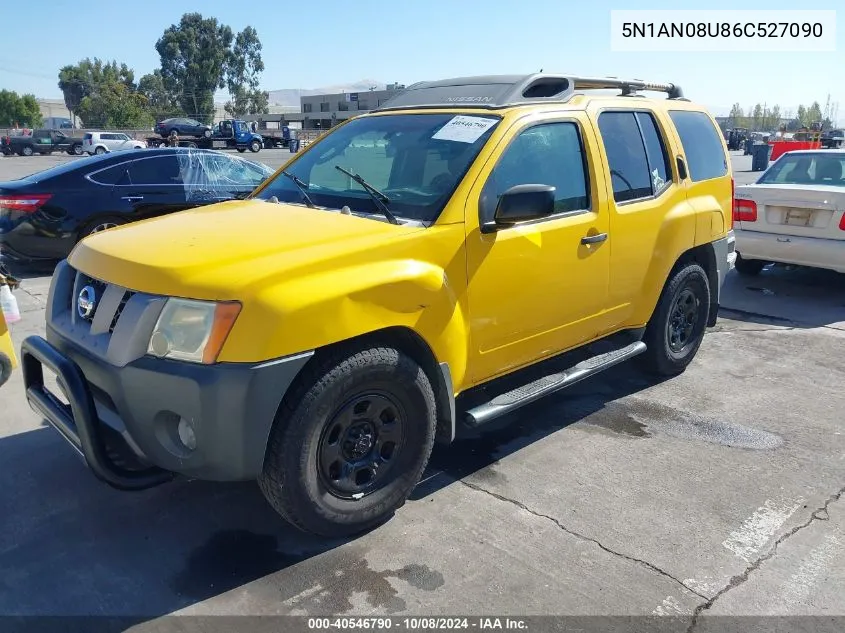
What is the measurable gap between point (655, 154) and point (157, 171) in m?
6.41

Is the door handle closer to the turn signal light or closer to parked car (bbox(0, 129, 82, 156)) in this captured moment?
the turn signal light

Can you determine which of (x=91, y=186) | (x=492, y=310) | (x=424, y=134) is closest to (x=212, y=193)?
(x=91, y=186)

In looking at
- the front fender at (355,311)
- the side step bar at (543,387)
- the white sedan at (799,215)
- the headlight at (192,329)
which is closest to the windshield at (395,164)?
the front fender at (355,311)

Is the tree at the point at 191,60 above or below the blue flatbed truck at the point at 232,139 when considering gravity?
above

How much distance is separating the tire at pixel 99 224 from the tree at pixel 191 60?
9565 cm

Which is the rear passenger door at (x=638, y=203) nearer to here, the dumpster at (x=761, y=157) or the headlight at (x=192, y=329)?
the headlight at (x=192, y=329)

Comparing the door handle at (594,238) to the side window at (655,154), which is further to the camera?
the side window at (655,154)

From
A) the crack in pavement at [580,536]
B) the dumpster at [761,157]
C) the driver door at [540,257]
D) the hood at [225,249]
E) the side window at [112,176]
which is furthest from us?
the dumpster at [761,157]

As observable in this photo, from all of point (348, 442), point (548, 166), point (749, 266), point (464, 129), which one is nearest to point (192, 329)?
point (348, 442)

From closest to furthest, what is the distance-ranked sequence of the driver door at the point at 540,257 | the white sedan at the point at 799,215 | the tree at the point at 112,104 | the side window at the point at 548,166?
Result: the driver door at the point at 540,257 < the side window at the point at 548,166 < the white sedan at the point at 799,215 < the tree at the point at 112,104

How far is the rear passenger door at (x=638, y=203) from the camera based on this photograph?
4.41 metres

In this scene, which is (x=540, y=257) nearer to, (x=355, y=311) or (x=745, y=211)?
(x=355, y=311)

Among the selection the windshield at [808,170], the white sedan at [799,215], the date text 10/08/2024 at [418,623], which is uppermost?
the windshield at [808,170]

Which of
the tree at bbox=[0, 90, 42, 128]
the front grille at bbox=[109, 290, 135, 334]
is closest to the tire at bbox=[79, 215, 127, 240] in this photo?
the front grille at bbox=[109, 290, 135, 334]
